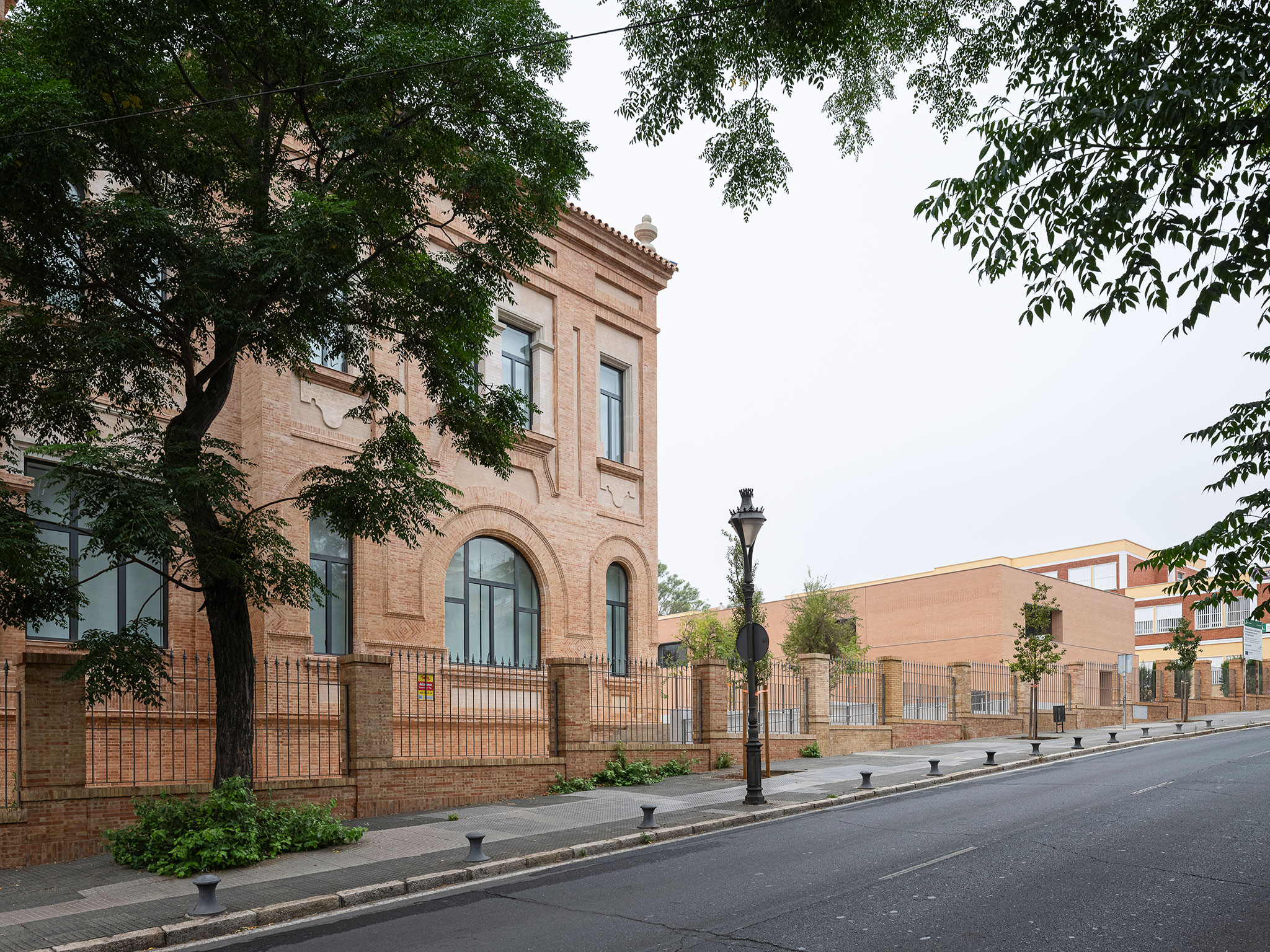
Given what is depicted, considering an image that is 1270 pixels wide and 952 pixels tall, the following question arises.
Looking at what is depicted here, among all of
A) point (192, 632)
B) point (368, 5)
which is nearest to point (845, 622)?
point (192, 632)

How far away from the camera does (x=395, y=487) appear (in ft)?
42.0

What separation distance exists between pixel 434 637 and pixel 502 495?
3349 mm

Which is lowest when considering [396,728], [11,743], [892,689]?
[892,689]

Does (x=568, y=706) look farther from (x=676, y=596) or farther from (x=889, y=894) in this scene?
(x=676, y=596)

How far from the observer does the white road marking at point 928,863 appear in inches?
379

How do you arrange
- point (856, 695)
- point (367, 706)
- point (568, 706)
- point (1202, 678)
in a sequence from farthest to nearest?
1. point (1202, 678)
2. point (856, 695)
3. point (568, 706)
4. point (367, 706)

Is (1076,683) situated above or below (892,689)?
below

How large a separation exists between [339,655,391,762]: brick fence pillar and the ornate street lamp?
535 cm

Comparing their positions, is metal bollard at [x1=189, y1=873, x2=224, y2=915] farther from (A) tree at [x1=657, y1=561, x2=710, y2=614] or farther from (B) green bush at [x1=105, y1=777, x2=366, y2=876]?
(A) tree at [x1=657, y1=561, x2=710, y2=614]

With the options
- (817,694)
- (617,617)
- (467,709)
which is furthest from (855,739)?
(467,709)

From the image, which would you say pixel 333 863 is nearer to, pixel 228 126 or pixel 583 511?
pixel 228 126

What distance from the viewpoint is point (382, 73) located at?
11117mm

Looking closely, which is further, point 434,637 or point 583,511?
point 583,511

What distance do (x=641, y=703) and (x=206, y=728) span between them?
9987 mm
